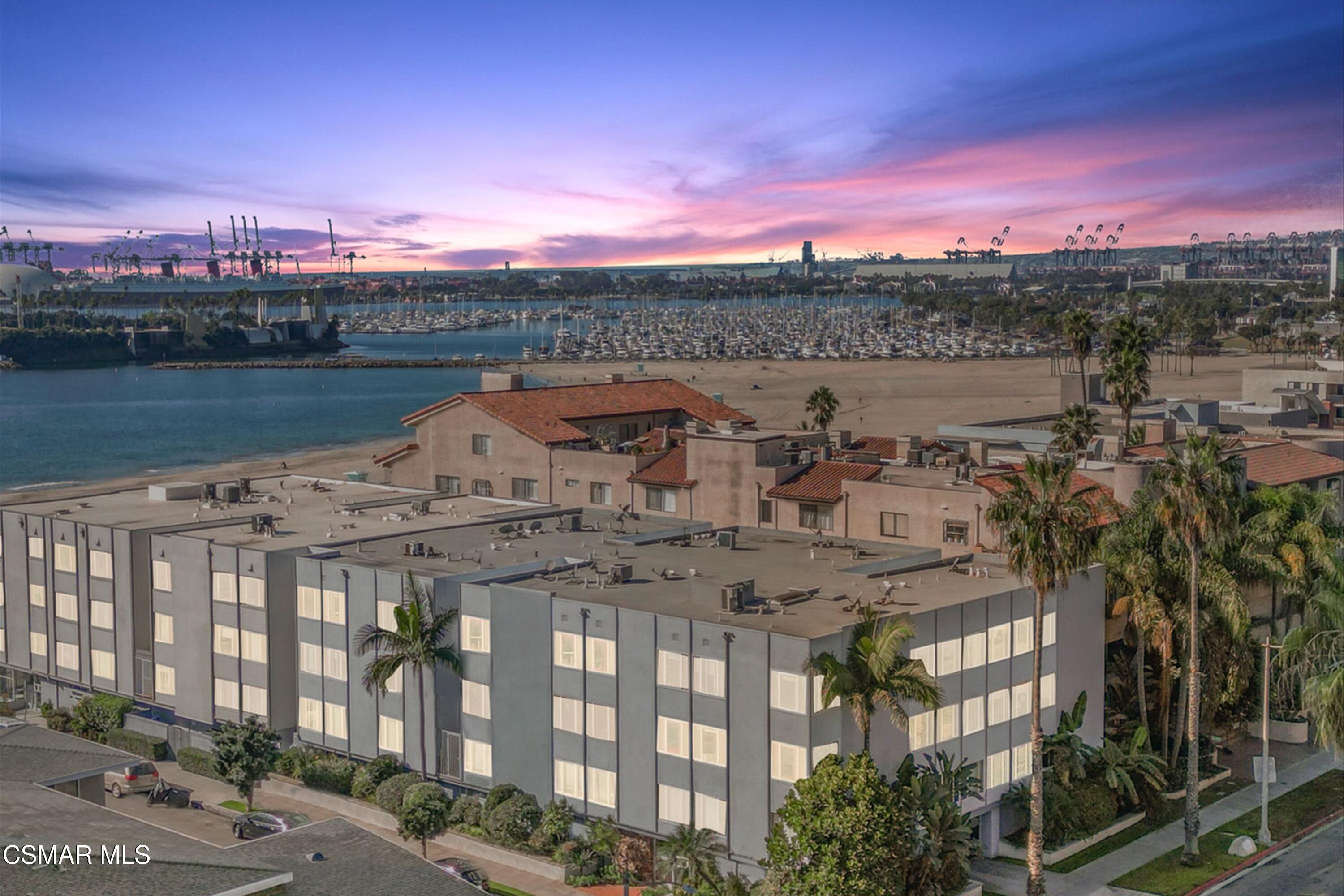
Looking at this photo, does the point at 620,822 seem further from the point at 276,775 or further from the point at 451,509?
the point at 451,509

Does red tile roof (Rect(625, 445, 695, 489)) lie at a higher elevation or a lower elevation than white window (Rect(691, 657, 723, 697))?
higher

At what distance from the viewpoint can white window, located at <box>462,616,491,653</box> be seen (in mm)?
39344

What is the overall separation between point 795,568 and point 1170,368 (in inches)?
6514

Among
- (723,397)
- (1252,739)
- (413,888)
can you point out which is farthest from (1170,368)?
(413,888)

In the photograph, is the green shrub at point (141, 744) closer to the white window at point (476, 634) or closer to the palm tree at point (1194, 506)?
the white window at point (476, 634)

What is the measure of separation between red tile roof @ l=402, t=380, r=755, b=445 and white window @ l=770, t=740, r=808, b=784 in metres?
31.6

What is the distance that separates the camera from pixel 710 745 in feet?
112

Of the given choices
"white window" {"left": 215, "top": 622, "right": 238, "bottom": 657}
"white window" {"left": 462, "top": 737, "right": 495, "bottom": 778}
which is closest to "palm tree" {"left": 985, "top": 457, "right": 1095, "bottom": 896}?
"white window" {"left": 462, "top": 737, "right": 495, "bottom": 778}

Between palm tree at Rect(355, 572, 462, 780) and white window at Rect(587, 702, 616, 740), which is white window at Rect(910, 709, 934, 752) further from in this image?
palm tree at Rect(355, 572, 462, 780)

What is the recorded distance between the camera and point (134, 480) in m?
130

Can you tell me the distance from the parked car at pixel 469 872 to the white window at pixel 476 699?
191 inches

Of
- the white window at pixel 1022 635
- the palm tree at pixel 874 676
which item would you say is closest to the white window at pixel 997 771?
the white window at pixel 1022 635

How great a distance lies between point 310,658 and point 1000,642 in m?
20.6

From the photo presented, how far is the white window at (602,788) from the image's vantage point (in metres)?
36.1
